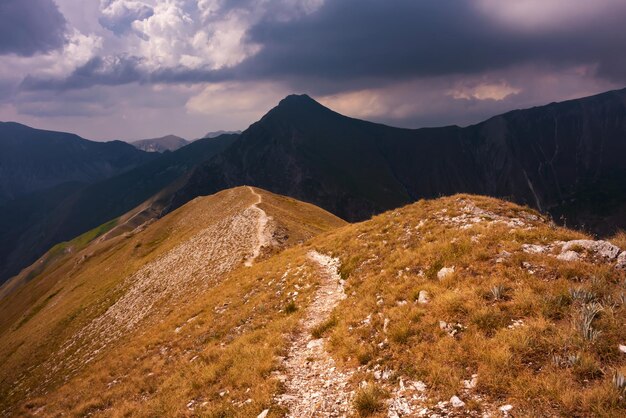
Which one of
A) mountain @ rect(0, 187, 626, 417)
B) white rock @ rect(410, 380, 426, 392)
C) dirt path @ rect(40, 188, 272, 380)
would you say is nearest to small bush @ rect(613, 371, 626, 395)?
mountain @ rect(0, 187, 626, 417)

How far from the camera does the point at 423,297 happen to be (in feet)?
43.9

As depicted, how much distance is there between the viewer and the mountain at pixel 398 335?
8.66 meters

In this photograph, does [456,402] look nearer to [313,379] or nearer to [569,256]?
[313,379]

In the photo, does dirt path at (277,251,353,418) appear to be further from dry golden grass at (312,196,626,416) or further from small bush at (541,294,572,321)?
small bush at (541,294,572,321)

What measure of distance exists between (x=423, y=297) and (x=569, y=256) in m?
5.59

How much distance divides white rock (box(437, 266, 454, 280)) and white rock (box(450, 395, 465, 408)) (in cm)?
623

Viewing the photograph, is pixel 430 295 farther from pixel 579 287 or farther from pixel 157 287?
pixel 157 287

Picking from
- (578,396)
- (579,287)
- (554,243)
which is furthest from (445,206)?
(578,396)

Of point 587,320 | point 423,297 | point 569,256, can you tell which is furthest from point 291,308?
point 587,320

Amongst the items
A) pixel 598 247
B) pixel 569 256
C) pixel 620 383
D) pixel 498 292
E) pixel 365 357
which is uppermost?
pixel 598 247

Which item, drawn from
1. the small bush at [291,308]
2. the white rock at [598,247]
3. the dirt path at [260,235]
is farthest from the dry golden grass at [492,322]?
the dirt path at [260,235]

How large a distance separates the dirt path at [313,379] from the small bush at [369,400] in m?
0.42

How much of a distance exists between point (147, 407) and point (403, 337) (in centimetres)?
1095

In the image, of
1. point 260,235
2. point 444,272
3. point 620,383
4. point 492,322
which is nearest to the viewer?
point 620,383
